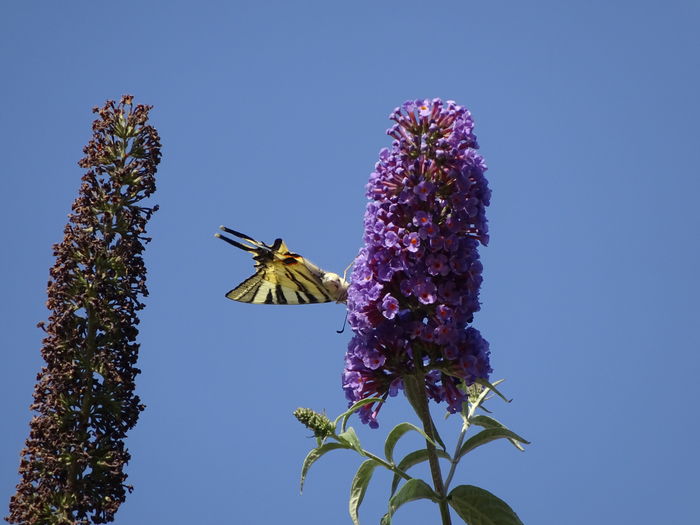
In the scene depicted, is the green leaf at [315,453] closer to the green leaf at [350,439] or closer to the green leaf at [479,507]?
the green leaf at [350,439]

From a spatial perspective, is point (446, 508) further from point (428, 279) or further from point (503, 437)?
point (428, 279)

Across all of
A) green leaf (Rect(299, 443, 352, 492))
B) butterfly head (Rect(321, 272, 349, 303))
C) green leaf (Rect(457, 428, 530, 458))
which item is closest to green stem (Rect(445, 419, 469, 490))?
green leaf (Rect(457, 428, 530, 458))

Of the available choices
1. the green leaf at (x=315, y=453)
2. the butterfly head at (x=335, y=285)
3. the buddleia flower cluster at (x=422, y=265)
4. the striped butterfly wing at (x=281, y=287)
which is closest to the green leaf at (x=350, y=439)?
the green leaf at (x=315, y=453)

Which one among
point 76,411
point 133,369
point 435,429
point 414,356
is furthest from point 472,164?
point 76,411

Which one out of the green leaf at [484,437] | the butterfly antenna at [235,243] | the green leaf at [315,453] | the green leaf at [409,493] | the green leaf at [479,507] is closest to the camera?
the green leaf at [409,493]

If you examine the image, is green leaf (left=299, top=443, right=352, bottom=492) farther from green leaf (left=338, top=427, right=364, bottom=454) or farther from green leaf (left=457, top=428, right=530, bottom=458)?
green leaf (left=457, top=428, right=530, bottom=458)
